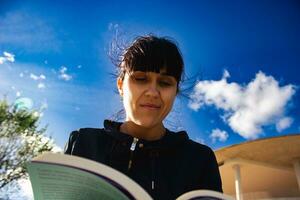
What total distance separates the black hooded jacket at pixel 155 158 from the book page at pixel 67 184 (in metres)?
0.43

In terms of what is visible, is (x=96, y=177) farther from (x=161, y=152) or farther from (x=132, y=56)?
(x=132, y=56)

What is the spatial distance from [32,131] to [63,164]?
16367 millimetres

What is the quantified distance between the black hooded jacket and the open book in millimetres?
428

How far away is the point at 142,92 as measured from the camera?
4.28 ft

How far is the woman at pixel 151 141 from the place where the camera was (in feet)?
4.16

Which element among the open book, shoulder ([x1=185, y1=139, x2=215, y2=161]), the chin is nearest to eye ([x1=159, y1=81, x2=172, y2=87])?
the chin

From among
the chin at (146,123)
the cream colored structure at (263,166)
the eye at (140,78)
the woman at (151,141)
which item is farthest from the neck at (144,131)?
the cream colored structure at (263,166)

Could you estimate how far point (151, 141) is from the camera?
1303 mm

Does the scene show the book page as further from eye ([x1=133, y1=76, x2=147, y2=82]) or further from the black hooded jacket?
eye ([x1=133, y1=76, x2=147, y2=82])

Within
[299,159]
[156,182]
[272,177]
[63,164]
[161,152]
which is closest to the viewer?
[63,164]

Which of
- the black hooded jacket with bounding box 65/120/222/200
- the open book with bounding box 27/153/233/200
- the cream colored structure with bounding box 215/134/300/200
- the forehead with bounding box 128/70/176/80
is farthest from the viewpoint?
the cream colored structure with bounding box 215/134/300/200

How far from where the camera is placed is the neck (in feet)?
4.72

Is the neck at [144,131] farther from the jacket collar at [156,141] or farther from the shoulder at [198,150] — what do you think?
the shoulder at [198,150]

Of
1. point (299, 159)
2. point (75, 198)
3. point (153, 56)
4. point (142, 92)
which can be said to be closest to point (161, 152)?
point (142, 92)
